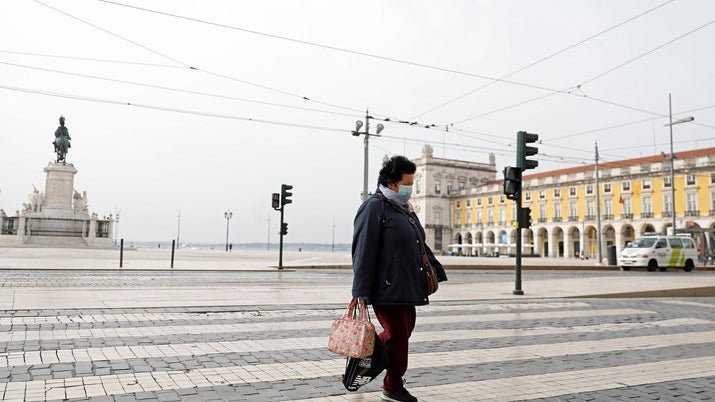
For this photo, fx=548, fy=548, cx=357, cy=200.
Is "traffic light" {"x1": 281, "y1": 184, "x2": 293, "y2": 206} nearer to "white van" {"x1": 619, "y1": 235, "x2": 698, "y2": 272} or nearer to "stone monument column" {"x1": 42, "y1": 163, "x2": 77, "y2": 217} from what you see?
"white van" {"x1": 619, "y1": 235, "x2": 698, "y2": 272}

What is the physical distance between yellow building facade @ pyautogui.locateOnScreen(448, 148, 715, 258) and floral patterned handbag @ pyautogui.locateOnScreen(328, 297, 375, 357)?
51.9 meters

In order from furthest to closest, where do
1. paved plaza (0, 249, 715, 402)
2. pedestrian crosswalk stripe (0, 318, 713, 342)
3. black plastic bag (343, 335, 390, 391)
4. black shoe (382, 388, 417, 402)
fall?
pedestrian crosswalk stripe (0, 318, 713, 342) < paved plaza (0, 249, 715, 402) < black shoe (382, 388, 417, 402) < black plastic bag (343, 335, 390, 391)

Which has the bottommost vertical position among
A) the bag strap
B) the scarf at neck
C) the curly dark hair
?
the bag strap

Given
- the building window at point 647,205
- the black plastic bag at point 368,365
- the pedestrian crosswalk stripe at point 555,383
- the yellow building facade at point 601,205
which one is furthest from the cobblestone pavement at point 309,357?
the building window at point 647,205

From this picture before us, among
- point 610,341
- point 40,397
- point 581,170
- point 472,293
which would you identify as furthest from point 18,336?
point 581,170

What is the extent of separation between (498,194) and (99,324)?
80.2m

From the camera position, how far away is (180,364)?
465cm

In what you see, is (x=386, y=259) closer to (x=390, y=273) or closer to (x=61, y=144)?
(x=390, y=273)

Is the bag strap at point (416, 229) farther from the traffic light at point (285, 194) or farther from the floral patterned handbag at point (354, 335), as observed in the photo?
the traffic light at point (285, 194)

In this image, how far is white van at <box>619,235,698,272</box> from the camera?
89.4 ft

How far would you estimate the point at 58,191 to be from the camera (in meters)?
43.3

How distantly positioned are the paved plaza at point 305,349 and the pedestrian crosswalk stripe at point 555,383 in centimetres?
1

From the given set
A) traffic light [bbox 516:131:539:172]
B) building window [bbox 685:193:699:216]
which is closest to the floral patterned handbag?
traffic light [bbox 516:131:539:172]

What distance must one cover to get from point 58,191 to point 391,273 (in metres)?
46.4
